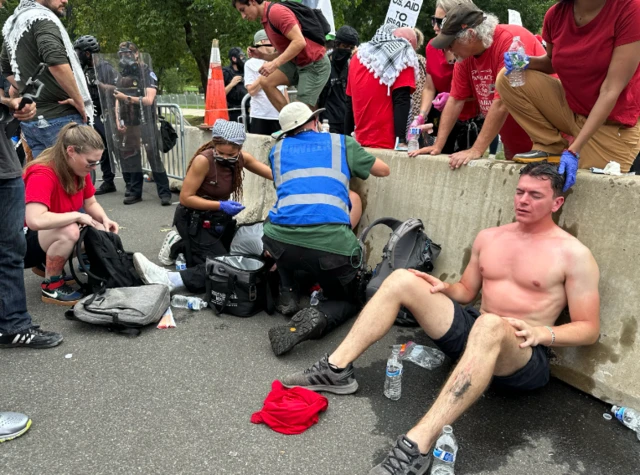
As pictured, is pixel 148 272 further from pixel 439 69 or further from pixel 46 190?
pixel 439 69

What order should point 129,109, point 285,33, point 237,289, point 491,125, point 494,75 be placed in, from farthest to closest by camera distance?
point 129,109
point 285,33
point 237,289
point 494,75
point 491,125

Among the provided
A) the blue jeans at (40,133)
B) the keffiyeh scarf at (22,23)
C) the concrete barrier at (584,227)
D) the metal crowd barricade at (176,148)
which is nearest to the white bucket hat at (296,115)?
the concrete barrier at (584,227)

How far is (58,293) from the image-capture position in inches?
161

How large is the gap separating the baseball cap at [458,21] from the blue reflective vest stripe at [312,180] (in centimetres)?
100

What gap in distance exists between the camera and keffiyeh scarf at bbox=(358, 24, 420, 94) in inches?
188

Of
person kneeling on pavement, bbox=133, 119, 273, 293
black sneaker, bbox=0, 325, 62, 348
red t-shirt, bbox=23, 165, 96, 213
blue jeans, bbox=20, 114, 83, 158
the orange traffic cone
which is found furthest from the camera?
the orange traffic cone

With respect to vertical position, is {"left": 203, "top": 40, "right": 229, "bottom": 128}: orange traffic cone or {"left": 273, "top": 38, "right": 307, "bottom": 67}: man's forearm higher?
{"left": 273, "top": 38, "right": 307, "bottom": 67}: man's forearm

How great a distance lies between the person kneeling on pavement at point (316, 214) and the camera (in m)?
3.51

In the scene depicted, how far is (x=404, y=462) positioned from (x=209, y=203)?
2963 millimetres

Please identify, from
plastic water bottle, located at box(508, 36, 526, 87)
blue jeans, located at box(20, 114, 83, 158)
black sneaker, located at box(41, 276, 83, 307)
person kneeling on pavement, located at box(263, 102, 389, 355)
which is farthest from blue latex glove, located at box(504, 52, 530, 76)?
blue jeans, located at box(20, 114, 83, 158)

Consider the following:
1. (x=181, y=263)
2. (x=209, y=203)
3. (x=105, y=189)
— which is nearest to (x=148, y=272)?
(x=181, y=263)

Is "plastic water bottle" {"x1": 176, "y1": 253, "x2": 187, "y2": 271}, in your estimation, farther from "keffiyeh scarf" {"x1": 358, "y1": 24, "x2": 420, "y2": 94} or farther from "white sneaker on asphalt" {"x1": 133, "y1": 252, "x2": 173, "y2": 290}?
"keffiyeh scarf" {"x1": 358, "y1": 24, "x2": 420, "y2": 94}

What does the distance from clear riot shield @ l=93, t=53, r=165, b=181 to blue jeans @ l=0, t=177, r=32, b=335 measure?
4.41 meters

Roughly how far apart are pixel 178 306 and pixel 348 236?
1.51m
